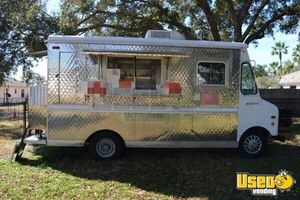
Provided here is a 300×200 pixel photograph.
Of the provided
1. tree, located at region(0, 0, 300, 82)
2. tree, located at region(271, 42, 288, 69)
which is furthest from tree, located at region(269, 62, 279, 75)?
tree, located at region(0, 0, 300, 82)

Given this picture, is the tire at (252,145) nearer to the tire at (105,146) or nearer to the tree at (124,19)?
the tire at (105,146)

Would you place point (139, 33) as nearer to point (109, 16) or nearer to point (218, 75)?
point (109, 16)

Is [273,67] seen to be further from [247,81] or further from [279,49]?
[247,81]

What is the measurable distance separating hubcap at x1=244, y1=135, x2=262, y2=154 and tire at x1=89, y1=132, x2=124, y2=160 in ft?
9.73

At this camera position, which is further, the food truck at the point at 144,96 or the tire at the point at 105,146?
the tire at the point at 105,146

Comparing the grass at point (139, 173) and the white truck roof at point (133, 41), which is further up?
the white truck roof at point (133, 41)

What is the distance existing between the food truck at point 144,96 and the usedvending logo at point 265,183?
73.0 inches

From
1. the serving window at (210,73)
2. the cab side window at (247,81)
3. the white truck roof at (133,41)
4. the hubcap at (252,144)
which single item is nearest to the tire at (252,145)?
the hubcap at (252,144)

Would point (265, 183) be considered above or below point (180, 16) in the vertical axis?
below

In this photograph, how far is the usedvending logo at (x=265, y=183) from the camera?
7.64 meters

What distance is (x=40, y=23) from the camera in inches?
680

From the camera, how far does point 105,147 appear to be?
32.2 feet

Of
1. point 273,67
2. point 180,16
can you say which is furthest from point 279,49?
point 180,16

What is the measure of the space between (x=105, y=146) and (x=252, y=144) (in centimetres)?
345
